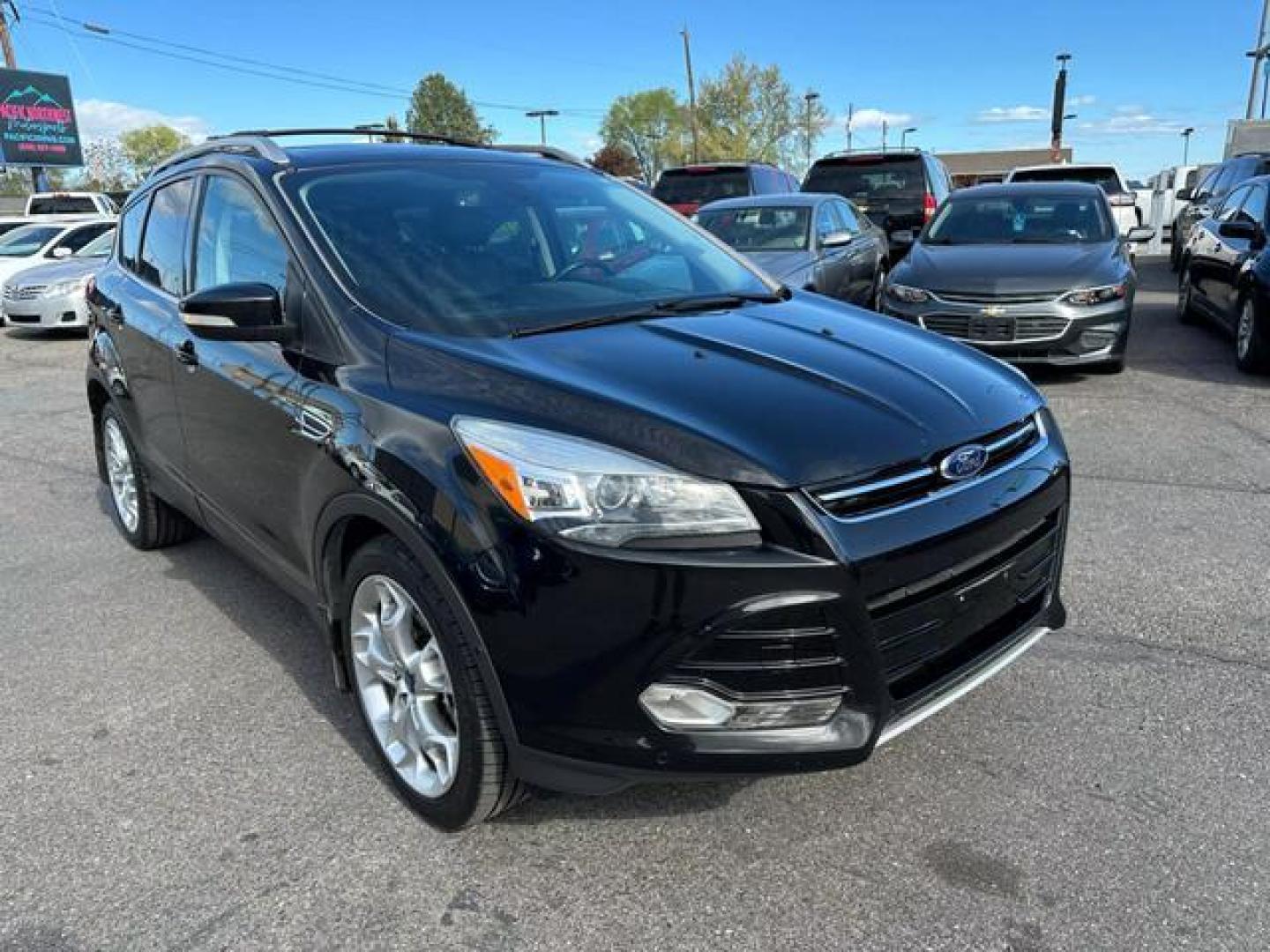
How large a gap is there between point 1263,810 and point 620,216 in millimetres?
2815

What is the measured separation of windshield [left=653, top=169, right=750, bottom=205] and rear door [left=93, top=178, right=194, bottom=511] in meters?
9.72

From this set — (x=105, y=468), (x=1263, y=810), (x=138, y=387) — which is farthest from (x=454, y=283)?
(x=105, y=468)

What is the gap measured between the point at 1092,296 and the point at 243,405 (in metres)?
6.36

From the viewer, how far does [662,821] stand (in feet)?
8.39

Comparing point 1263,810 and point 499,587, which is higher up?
point 499,587

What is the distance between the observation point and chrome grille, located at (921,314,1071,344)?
7.18 meters

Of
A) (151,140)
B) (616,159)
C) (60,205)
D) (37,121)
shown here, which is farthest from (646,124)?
(60,205)

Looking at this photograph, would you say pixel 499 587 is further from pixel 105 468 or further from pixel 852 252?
pixel 852 252

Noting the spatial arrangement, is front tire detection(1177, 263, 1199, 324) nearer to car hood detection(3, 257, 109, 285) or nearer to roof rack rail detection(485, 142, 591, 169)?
roof rack rail detection(485, 142, 591, 169)

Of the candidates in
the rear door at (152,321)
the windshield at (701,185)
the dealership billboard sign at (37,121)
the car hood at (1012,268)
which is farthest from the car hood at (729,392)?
the dealership billboard sign at (37,121)

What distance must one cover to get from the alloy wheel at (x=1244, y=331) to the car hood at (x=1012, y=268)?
3.59 feet

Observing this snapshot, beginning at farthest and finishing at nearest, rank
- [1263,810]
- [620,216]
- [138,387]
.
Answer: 1. [138,387]
2. [620,216]
3. [1263,810]

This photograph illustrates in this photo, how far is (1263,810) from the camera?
2508 millimetres

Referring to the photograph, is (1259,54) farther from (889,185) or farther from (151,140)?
(151,140)
